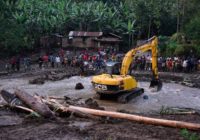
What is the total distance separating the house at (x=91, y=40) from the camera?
176 feet

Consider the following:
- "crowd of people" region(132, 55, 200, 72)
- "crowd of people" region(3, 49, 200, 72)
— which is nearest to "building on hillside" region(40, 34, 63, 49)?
"crowd of people" region(3, 49, 200, 72)

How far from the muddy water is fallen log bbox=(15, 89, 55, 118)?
4.85 meters

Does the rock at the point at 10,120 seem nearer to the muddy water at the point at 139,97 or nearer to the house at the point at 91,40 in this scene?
the muddy water at the point at 139,97

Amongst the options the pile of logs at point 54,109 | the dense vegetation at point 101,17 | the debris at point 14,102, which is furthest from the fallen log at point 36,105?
the dense vegetation at point 101,17

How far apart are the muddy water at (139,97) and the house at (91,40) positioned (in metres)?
20.0

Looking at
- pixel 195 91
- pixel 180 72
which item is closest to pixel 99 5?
pixel 180 72

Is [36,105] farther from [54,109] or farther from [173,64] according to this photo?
[173,64]

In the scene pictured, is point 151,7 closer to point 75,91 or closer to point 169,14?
point 169,14

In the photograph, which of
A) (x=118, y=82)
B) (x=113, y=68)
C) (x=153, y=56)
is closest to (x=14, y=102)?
(x=118, y=82)

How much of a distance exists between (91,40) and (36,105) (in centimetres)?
3684

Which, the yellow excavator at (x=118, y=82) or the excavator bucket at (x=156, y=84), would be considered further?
the excavator bucket at (x=156, y=84)

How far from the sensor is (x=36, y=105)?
697 inches

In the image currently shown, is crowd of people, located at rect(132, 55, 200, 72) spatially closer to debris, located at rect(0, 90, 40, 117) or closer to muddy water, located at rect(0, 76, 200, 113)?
muddy water, located at rect(0, 76, 200, 113)

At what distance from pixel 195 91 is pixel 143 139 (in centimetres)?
1475
